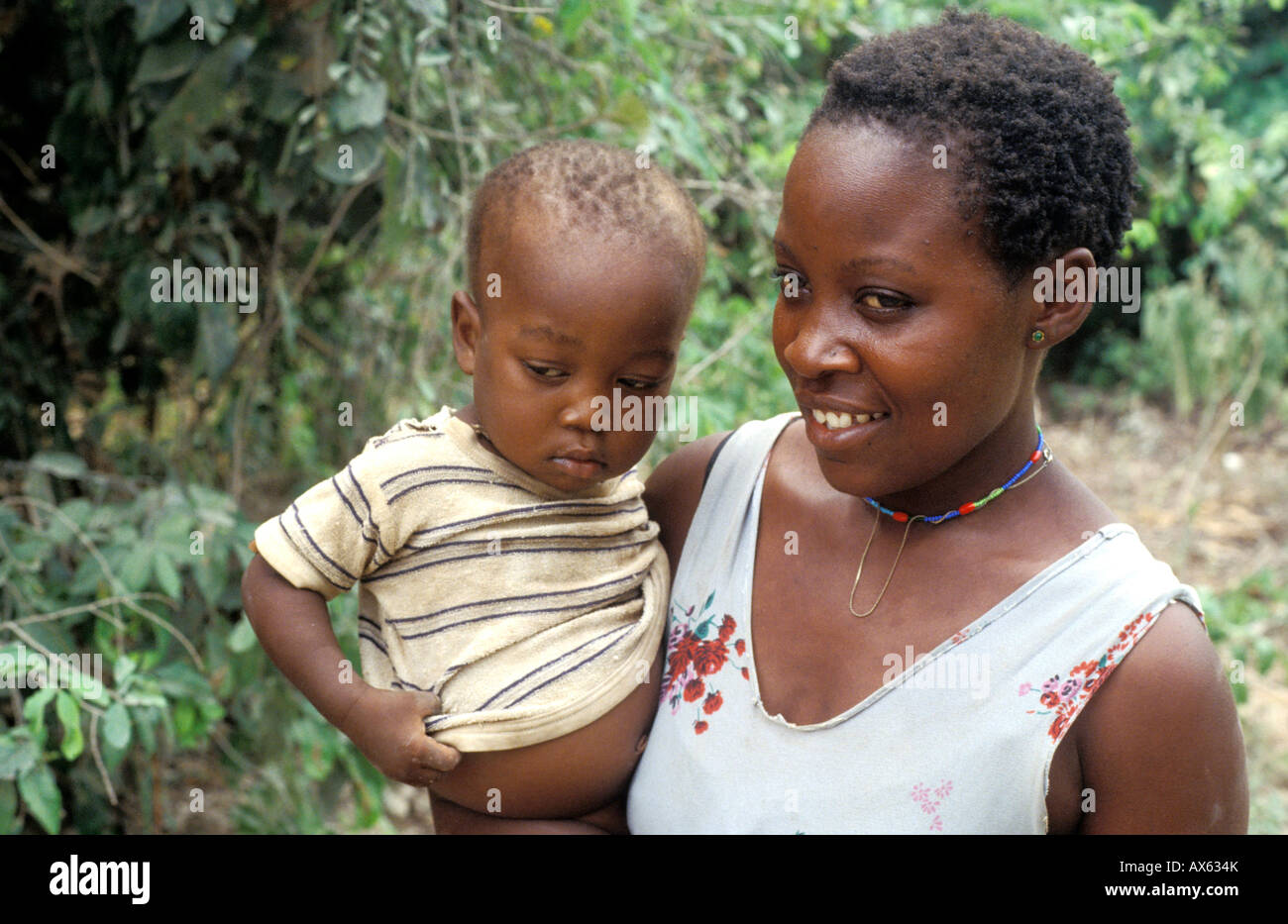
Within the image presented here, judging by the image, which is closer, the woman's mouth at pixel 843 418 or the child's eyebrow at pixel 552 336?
the woman's mouth at pixel 843 418

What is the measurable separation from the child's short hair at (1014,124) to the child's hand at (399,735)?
91 cm

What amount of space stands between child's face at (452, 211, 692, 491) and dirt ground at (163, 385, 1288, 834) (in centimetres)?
244

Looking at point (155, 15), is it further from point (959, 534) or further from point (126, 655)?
point (959, 534)

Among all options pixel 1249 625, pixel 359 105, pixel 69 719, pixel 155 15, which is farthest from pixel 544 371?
pixel 1249 625

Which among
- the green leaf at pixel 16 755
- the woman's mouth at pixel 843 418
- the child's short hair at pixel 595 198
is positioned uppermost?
the child's short hair at pixel 595 198

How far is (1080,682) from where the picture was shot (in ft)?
4.30

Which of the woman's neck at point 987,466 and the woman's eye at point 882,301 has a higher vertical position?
the woman's eye at point 882,301

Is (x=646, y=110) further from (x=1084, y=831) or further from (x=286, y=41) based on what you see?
(x=1084, y=831)

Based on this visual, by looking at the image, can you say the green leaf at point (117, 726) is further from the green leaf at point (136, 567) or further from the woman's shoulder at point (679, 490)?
the woman's shoulder at point (679, 490)

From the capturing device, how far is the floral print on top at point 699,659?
158 cm

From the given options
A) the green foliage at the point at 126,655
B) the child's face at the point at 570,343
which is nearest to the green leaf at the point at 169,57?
the green foliage at the point at 126,655

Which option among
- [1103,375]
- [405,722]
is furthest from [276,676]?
[1103,375]

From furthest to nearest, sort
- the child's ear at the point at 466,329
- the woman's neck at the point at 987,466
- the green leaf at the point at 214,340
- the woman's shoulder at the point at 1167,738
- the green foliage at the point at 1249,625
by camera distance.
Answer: the green foliage at the point at 1249,625
the green leaf at the point at 214,340
the child's ear at the point at 466,329
the woman's neck at the point at 987,466
the woman's shoulder at the point at 1167,738

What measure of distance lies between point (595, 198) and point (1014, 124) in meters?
0.57
